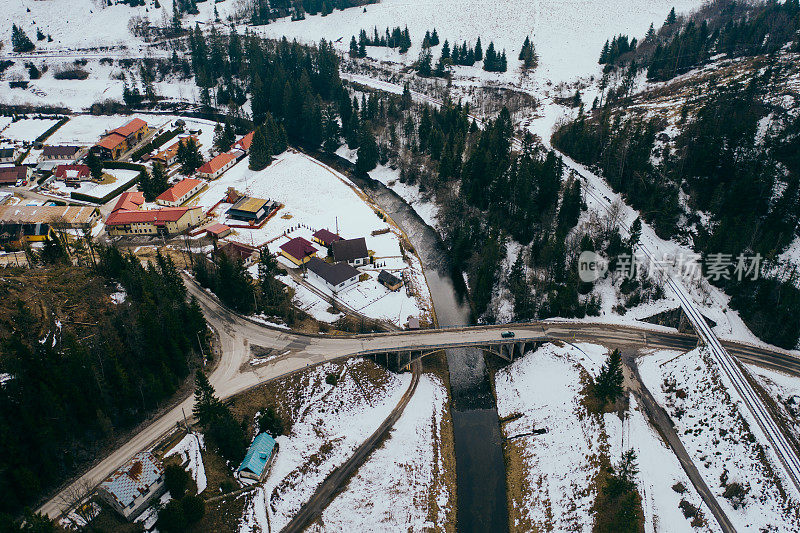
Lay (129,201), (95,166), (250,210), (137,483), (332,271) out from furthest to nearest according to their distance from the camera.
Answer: (95,166) < (129,201) < (250,210) < (332,271) < (137,483)

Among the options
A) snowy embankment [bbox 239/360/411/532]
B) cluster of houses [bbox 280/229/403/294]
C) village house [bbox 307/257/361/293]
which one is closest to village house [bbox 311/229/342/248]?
cluster of houses [bbox 280/229/403/294]

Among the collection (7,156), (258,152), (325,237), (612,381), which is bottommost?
(325,237)

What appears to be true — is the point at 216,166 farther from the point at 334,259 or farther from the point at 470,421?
the point at 470,421

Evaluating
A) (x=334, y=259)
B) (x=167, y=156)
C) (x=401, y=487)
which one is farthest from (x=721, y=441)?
(x=167, y=156)

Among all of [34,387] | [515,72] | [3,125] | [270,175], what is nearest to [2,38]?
[3,125]

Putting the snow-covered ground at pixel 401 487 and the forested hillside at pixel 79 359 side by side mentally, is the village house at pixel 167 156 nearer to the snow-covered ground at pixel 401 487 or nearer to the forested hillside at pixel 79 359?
the forested hillside at pixel 79 359

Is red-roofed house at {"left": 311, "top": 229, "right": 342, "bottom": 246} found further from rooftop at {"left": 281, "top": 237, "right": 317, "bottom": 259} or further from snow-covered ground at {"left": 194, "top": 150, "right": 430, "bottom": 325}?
rooftop at {"left": 281, "top": 237, "right": 317, "bottom": 259}
